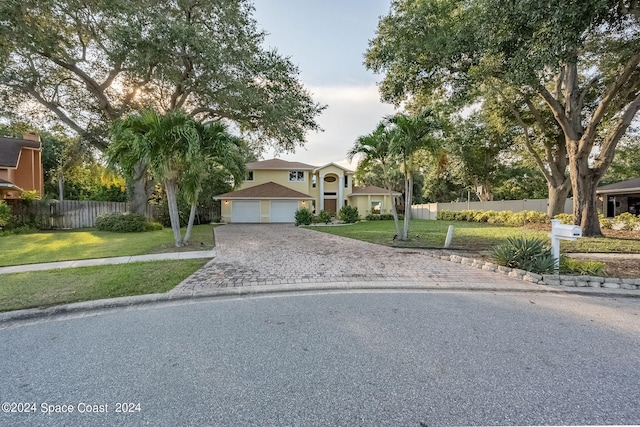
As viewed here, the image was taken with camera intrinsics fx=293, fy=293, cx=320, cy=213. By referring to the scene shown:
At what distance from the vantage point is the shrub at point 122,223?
15.3 m

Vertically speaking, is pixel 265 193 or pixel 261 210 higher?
pixel 265 193

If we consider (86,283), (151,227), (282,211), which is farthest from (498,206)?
(86,283)

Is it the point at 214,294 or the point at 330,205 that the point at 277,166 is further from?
the point at 214,294

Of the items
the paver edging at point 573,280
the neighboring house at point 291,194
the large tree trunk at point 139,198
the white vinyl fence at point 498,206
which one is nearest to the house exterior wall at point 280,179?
the neighboring house at point 291,194

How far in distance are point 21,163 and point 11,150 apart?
141 centimetres

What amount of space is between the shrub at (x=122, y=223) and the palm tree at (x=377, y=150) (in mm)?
11914

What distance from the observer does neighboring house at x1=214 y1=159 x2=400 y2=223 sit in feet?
81.9

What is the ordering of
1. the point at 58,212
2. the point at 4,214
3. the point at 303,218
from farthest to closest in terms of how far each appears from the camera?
the point at 303,218 → the point at 58,212 → the point at 4,214

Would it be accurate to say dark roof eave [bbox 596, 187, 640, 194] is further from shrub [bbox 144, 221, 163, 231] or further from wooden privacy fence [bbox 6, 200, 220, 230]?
wooden privacy fence [bbox 6, 200, 220, 230]

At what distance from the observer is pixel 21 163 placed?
66.1 feet

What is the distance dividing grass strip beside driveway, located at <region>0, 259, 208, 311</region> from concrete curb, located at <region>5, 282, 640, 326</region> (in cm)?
21

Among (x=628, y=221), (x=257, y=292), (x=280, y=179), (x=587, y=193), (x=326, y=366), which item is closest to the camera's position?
(x=326, y=366)

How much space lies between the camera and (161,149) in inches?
380

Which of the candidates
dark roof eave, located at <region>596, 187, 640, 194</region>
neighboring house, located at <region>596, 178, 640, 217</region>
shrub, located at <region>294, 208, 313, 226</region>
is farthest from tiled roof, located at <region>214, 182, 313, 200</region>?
neighboring house, located at <region>596, 178, 640, 217</region>
